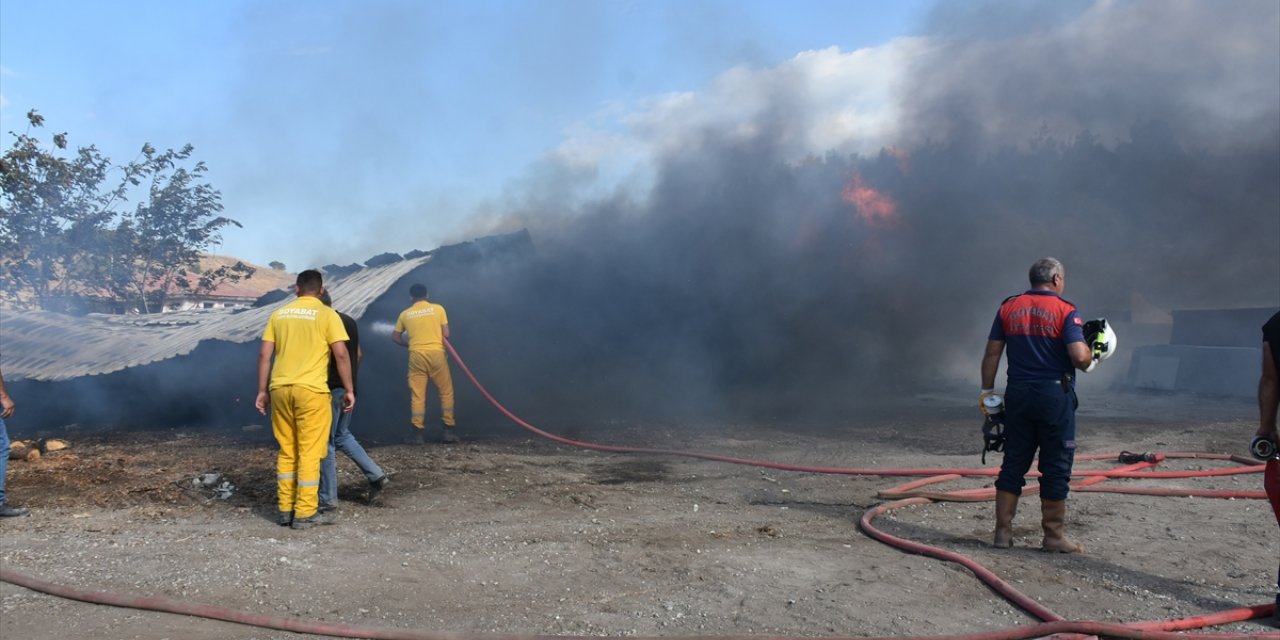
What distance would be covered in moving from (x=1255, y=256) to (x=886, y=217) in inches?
349

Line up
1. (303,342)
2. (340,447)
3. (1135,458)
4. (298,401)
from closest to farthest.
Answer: (298,401) → (303,342) → (340,447) → (1135,458)

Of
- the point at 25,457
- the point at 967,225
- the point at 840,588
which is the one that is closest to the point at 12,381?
the point at 25,457

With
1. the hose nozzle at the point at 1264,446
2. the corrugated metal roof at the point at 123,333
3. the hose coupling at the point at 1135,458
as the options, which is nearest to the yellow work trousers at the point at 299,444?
the corrugated metal roof at the point at 123,333

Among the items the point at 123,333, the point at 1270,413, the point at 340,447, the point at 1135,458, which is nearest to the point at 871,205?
the point at 1135,458

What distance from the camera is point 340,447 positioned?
599cm

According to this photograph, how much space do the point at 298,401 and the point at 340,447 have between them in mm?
835

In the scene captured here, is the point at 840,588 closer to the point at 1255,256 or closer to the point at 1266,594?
the point at 1266,594

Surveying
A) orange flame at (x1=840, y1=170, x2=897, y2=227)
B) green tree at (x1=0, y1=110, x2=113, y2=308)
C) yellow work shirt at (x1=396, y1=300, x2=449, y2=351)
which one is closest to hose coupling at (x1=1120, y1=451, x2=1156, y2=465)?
yellow work shirt at (x1=396, y1=300, x2=449, y2=351)

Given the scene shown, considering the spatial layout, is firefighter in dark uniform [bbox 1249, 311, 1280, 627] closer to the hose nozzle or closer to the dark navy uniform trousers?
the hose nozzle

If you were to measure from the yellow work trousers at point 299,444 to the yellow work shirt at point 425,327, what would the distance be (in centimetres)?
338

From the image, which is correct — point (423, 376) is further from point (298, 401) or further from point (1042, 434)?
point (1042, 434)

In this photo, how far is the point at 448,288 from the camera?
41.3 ft

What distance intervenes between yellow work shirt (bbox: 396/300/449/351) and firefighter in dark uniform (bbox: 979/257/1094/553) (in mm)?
5949

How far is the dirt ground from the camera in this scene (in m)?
3.61
